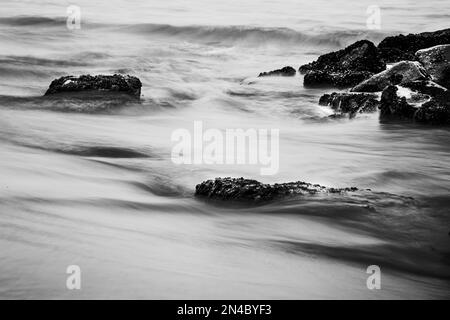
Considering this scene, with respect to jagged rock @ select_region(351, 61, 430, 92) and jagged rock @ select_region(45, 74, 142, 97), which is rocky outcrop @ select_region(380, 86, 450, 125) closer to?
jagged rock @ select_region(351, 61, 430, 92)

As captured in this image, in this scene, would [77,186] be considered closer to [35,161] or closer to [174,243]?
[35,161]

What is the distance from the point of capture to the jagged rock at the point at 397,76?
10.3 meters

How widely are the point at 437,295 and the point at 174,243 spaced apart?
5.42 ft

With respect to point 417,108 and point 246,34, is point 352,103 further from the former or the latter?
point 246,34

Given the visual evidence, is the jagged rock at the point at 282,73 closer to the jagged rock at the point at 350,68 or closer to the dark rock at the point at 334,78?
the jagged rock at the point at 350,68

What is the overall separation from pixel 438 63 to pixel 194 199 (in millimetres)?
6160

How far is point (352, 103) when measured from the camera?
10297 mm

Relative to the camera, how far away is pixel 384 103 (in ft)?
32.3

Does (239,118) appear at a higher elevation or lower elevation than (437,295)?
higher

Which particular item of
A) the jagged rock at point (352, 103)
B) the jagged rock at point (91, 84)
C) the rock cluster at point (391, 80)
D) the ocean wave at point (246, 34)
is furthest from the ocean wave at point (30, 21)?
the jagged rock at point (352, 103)

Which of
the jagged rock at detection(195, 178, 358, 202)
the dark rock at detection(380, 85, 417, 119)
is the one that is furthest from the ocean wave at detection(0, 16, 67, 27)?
the jagged rock at detection(195, 178, 358, 202)

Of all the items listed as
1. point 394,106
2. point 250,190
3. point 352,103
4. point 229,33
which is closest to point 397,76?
point 352,103

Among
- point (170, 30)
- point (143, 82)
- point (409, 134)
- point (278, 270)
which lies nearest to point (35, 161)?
point (278, 270)

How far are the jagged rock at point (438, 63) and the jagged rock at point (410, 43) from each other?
1.49 meters
